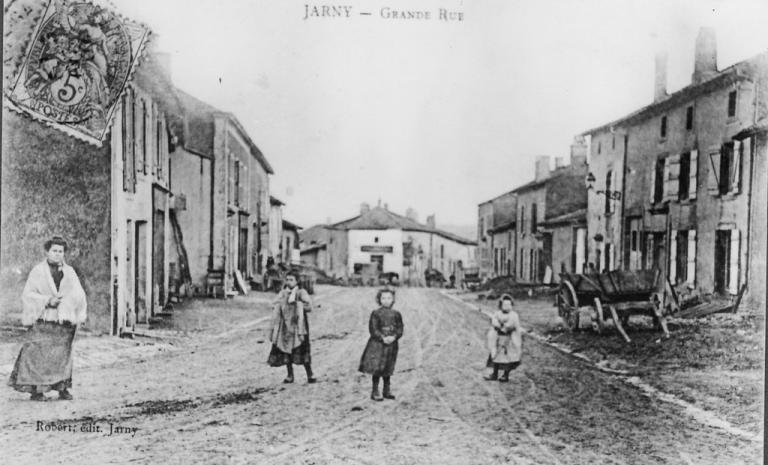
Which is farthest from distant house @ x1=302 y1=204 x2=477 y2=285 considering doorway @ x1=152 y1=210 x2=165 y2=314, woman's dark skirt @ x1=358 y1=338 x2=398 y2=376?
doorway @ x1=152 y1=210 x2=165 y2=314

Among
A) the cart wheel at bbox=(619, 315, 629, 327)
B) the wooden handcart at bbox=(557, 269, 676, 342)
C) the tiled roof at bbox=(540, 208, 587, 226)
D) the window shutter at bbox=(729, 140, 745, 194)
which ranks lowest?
the cart wheel at bbox=(619, 315, 629, 327)

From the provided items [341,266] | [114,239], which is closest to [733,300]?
[341,266]

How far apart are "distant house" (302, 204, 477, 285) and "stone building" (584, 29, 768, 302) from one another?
3.42ft

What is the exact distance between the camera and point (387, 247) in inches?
189

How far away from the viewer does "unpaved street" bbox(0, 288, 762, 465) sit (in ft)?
13.4

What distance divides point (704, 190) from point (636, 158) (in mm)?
512

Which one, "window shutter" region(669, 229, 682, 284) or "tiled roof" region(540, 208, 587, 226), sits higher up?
"tiled roof" region(540, 208, 587, 226)

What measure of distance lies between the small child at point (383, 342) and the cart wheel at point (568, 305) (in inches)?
47.0

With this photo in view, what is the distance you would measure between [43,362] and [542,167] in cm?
368

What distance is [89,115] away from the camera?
448 cm

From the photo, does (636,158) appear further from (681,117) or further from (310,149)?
(310,149)

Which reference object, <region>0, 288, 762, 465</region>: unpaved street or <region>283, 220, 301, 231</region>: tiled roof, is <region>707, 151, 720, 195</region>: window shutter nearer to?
<region>0, 288, 762, 465</region>: unpaved street

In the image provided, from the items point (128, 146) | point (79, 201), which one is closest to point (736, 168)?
point (128, 146)

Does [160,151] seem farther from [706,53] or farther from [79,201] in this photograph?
[706,53]
